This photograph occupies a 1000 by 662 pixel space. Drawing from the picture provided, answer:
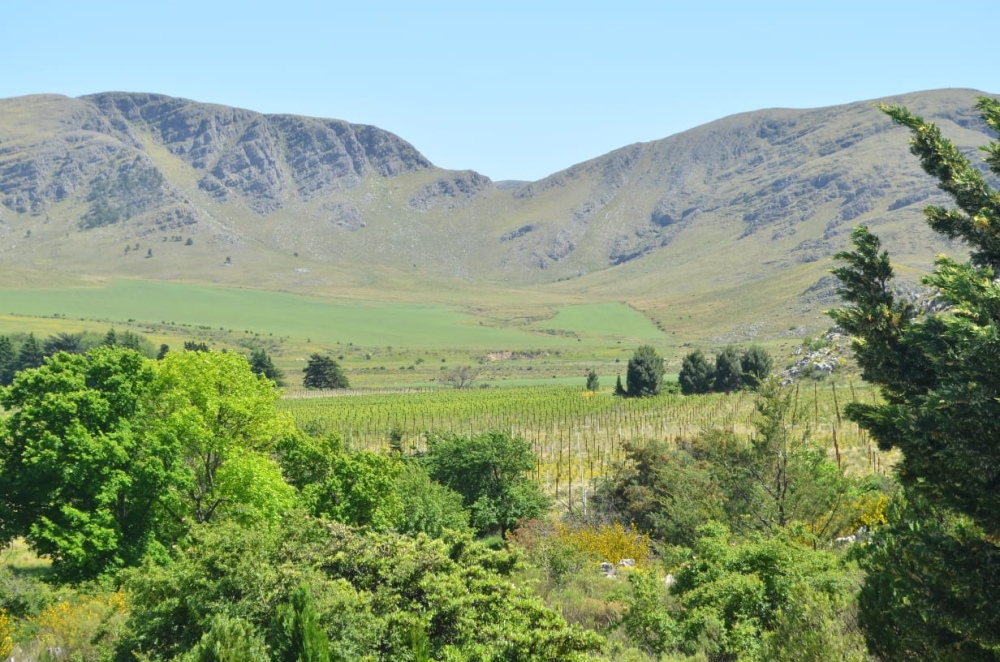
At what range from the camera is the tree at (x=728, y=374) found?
291 feet

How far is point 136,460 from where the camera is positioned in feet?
94.1

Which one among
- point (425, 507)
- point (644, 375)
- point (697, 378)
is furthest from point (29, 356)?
point (425, 507)

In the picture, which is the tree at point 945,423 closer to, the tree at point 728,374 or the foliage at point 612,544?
the foliage at point 612,544

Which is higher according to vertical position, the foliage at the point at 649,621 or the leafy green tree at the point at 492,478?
the foliage at the point at 649,621

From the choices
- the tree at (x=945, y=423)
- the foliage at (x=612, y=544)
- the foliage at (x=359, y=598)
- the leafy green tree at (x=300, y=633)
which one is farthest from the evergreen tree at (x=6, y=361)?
the tree at (x=945, y=423)

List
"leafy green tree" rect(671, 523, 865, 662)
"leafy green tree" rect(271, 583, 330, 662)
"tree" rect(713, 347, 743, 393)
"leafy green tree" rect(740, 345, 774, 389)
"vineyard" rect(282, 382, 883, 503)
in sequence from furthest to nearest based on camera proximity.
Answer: "tree" rect(713, 347, 743, 393), "leafy green tree" rect(740, 345, 774, 389), "vineyard" rect(282, 382, 883, 503), "leafy green tree" rect(671, 523, 865, 662), "leafy green tree" rect(271, 583, 330, 662)

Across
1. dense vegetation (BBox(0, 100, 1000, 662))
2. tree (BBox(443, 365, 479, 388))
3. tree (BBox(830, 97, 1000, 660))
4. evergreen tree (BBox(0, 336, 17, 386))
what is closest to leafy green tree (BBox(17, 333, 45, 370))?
evergreen tree (BBox(0, 336, 17, 386))

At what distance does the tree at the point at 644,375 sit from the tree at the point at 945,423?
237ft

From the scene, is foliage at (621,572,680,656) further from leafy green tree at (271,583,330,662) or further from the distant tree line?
the distant tree line

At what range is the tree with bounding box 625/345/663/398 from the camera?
88.2 meters

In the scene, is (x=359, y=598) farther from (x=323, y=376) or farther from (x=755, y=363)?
(x=323, y=376)

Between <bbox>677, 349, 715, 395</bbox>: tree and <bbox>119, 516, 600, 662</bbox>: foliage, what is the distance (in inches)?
2866

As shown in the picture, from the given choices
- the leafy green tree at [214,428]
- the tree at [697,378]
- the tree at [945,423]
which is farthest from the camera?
the tree at [697,378]

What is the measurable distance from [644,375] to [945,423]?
254 feet
